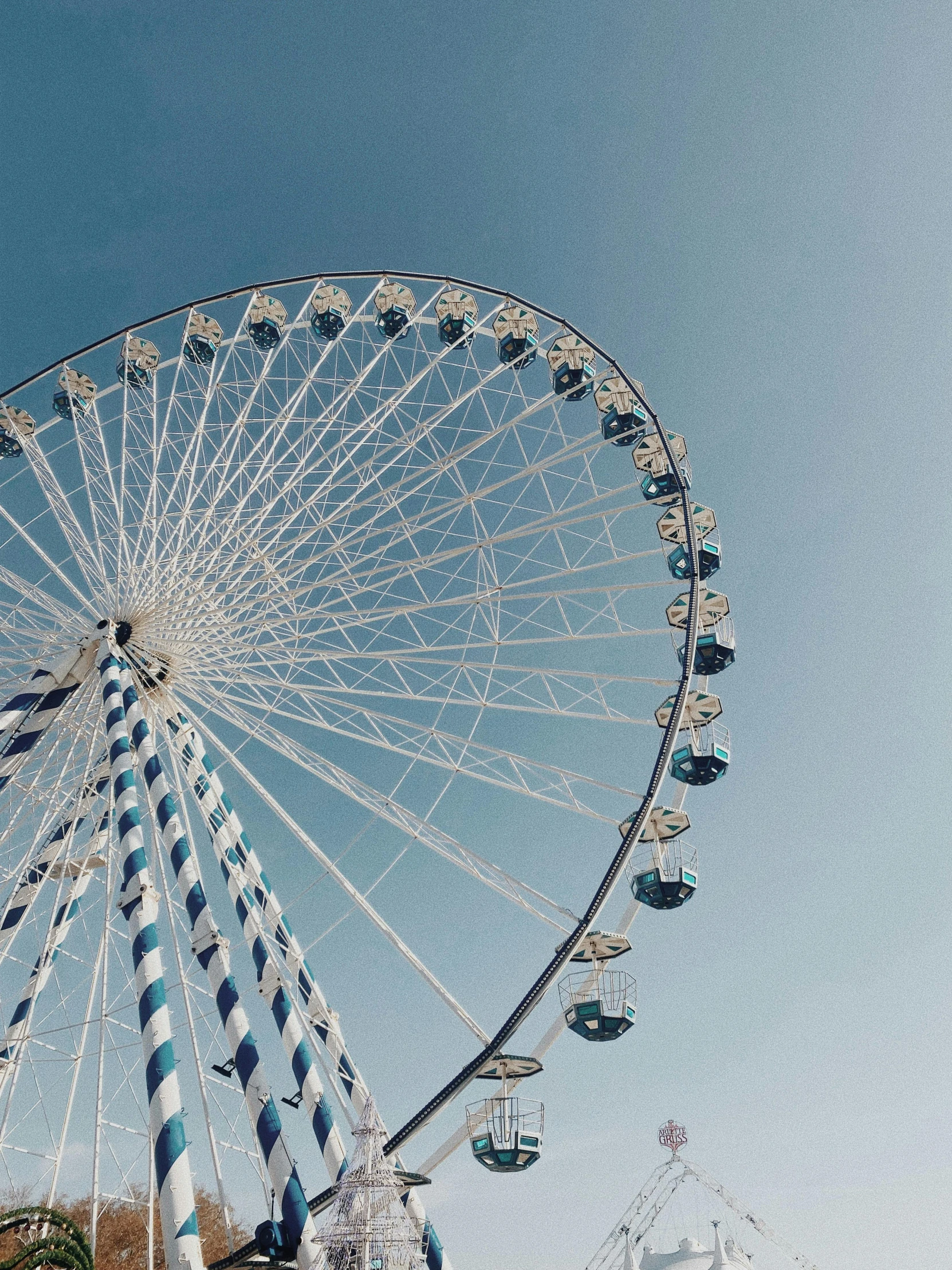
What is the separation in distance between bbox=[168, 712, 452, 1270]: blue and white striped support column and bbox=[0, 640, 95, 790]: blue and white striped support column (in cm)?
176

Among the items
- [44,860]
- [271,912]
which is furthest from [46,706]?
[271,912]

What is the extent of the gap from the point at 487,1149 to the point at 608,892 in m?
3.75

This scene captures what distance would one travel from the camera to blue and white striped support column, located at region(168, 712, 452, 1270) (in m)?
12.4

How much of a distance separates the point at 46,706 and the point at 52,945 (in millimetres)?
3966

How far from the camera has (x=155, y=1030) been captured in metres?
10.3

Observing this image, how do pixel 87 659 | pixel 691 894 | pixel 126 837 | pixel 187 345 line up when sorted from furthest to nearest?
1. pixel 187 345
2. pixel 87 659
3. pixel 691 894
4. pixel 126 837

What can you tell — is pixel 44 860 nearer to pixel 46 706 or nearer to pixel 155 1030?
pixel 46 706

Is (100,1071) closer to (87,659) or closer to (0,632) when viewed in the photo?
(87,659)

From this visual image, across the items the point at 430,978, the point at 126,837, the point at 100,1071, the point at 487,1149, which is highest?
the point at 126,837

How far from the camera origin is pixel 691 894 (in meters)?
14.9

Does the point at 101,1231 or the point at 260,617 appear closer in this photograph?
the point at 260,617

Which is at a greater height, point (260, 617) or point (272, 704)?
point (260, 617)

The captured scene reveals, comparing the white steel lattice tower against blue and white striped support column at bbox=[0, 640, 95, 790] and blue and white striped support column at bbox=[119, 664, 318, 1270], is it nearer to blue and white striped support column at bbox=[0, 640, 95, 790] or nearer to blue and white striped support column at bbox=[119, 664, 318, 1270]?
blue and white striped support column at bbox=[119, 664, 318, 1270]

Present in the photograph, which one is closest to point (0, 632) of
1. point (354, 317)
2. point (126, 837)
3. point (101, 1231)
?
point (126, 837)
